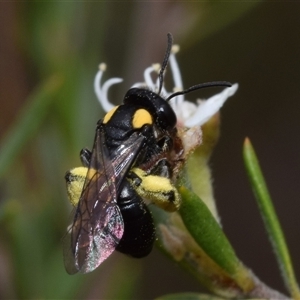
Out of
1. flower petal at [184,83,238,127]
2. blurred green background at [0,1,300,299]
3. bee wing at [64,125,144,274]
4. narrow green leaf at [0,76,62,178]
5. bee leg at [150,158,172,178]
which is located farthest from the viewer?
blurred green background at [0,1,300,299]

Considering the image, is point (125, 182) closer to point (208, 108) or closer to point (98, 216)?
point (98, 216)

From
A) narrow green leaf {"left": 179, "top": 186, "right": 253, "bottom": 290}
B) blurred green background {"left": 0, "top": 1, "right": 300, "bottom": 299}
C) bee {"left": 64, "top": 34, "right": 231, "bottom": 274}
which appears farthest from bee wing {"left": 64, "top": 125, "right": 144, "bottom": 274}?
blurred green background {"left": 0, "top": 1, "right": 300, "bottom": 299}

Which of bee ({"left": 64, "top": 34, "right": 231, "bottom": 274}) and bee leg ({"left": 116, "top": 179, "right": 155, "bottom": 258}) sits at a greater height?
bee ({"left": 64, "top": 34, "right": 231, "bottom": 274})

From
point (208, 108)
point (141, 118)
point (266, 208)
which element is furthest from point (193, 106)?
point (266, 208)

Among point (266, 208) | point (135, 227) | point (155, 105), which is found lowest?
point (266, 208)

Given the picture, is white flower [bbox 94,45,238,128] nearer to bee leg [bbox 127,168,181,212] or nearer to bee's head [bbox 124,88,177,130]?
bee's head [bbox 124,88,177,130]

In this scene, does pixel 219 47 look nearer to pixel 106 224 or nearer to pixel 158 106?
pixel 158 106

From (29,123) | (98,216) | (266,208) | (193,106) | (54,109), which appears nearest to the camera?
(98,216)

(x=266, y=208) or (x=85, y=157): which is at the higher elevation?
(x=85, y=157)

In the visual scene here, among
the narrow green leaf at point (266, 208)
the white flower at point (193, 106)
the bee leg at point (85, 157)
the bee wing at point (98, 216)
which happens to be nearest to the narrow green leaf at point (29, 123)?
the white flower at point (193, 106)
